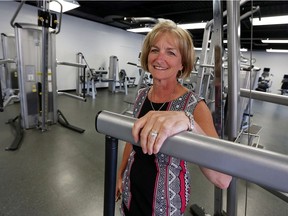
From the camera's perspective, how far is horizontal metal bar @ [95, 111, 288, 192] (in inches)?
11.3

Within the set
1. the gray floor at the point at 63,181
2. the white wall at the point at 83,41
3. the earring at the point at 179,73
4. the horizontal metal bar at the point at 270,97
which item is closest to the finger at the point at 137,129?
the earring at the point at 179,73

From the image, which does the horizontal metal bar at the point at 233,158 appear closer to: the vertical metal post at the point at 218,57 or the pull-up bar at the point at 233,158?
the pull-up bar at the point at 233,158

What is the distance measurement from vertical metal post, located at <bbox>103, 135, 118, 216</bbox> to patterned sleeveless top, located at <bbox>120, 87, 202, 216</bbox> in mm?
352

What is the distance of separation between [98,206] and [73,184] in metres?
0.47

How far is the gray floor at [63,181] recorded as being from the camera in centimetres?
185

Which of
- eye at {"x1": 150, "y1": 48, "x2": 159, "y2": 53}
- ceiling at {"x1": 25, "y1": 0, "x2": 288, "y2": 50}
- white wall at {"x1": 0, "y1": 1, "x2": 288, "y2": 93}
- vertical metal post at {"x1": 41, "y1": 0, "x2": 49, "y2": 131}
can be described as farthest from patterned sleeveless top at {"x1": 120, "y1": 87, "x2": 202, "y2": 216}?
white wall at {"x1": 0, "y1": 1, "x2": 288, "y2": 93}

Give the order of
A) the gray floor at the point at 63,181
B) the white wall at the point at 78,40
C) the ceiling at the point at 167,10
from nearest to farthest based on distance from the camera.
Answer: the gray floor at the point at 63,181 < the ceiling at the point at 167,10 < the white wall at the point at 78,40

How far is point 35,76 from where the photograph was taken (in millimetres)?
3652

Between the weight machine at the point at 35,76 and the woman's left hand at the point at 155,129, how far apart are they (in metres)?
3.18

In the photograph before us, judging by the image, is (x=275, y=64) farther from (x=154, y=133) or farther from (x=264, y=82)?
(x=154, y=133)

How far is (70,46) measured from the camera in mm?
7719

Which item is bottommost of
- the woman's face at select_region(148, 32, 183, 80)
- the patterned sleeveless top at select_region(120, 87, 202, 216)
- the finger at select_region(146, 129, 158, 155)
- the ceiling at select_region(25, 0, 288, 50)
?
the patterned sleeveless top at select_region(120, 87, 202, 216)

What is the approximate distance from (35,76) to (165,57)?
349cm

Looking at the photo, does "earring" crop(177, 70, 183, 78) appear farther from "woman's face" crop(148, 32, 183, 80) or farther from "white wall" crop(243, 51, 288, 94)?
"white wall" crop(243, 51, 288, 94)
